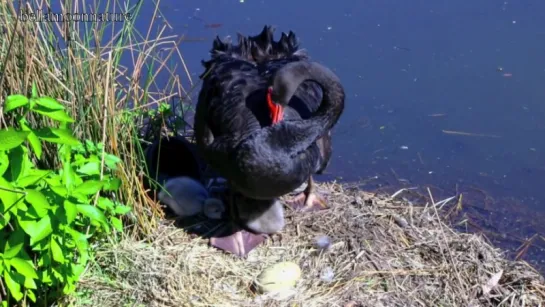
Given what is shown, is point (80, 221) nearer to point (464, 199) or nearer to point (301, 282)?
point (301, 282)

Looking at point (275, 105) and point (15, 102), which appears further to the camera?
point (275, 105)

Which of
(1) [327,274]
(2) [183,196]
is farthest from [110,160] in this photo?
(1) [327,274]

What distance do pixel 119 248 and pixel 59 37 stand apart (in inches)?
42.4

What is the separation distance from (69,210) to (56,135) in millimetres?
293

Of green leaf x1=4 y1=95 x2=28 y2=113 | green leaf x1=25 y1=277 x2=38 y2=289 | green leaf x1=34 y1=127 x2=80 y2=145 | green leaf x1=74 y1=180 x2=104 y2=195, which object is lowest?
green leaf x1=25 y1=277 x2=38 y2=289

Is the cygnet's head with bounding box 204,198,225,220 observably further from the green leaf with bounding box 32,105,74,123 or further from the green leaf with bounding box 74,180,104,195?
the green leaf with bounding box 32,105,74,123

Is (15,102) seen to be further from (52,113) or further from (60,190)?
(60,190)

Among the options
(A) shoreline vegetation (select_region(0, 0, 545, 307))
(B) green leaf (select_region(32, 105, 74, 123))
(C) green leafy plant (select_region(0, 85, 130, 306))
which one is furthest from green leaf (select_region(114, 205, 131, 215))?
(B) green leaf (select_region(32, 105, 74, 123))

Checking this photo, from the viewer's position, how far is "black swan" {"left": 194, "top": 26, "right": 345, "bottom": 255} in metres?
3.80

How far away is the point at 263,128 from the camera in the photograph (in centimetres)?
387

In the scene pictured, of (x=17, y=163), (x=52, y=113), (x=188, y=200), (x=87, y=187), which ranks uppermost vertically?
(x=52, y=113)

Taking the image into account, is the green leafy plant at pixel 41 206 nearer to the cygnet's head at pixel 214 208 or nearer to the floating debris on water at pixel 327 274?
the cygnet's head at pixel 214 208

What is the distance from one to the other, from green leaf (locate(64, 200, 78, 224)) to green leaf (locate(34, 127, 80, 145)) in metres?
0.23

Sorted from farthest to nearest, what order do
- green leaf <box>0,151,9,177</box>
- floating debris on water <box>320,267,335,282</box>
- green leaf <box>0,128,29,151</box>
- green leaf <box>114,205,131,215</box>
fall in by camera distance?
floating debris on water <box>320,267,335,282</box>
green leaf <box>114,205,131,215</box>
green leaf <box>0,151,9,177</box>
green leaf <box>0,128,29,151</box>
